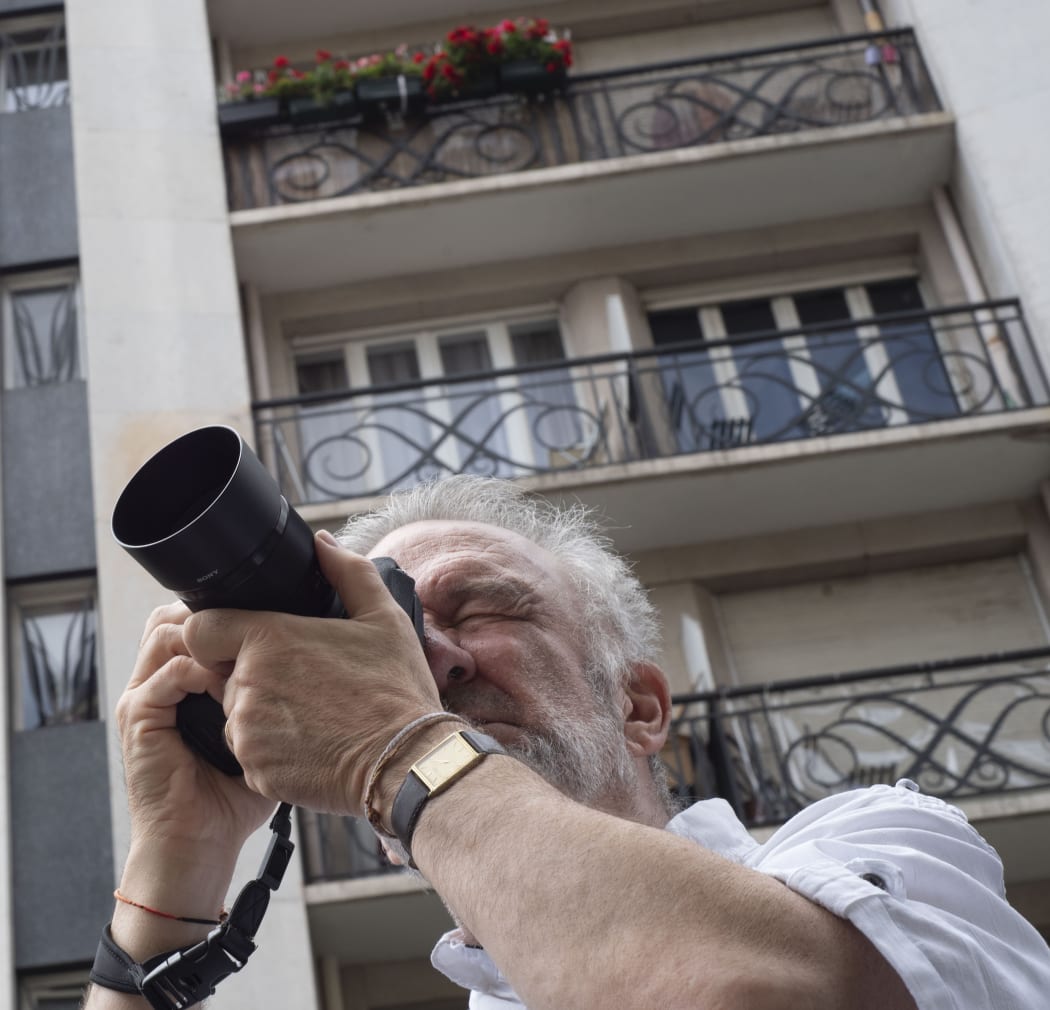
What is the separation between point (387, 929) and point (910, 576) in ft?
13.1

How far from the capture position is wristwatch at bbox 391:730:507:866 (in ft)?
4.03

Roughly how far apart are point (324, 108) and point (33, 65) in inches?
102

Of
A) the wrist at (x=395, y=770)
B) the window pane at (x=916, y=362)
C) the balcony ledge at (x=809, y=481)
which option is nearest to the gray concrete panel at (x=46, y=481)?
the balcony ledge at (x=809, y=481)

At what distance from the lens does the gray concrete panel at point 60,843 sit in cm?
759

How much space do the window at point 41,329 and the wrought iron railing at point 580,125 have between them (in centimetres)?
137

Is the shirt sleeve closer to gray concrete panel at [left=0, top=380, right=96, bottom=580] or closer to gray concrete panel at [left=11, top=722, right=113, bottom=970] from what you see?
gray concrete panel at [left=11, top=722, right=113, bottom=970]

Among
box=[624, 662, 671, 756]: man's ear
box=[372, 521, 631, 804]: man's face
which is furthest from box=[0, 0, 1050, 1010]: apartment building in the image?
box=[372, 521, 631, 804]: man's face

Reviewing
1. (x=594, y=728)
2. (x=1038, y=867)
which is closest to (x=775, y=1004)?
(x=594, y=728)

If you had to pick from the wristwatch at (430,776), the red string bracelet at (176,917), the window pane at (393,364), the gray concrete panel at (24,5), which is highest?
the gray concrete panel at (24,5)

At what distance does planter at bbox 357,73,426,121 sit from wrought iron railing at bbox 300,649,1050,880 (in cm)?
476

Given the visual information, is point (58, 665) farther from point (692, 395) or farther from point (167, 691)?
point (167, 691)

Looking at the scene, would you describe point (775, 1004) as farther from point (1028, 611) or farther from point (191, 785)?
point (1028, 611)

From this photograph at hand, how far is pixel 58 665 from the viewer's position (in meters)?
8.47

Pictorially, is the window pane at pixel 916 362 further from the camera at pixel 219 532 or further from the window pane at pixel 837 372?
the camera at pixel 219 532
